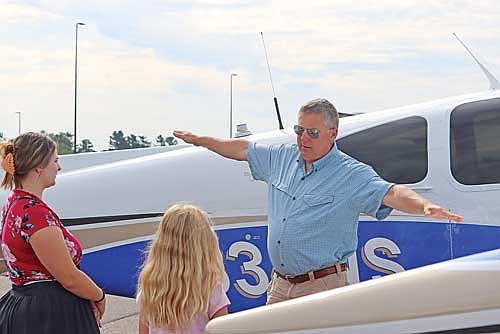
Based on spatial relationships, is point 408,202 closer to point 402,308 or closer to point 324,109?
point 324,109

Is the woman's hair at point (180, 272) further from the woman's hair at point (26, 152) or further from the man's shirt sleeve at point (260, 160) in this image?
the man's shirt sleeve at point (260, 160)

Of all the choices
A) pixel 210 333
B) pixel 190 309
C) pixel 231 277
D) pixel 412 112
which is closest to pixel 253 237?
pixel 231 277

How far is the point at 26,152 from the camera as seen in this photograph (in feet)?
11.4

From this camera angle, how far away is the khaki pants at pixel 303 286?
3.78 metres

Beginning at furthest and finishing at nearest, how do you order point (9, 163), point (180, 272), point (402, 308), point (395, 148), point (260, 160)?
1. point (395, 148)
2. point (260, 160)
3. point (9, 163)
4. point (180, 272)
5. point (402, 308)

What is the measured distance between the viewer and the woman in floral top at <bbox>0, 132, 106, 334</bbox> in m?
3.37

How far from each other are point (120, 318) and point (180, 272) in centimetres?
529

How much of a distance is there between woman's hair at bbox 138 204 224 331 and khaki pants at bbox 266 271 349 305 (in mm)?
769

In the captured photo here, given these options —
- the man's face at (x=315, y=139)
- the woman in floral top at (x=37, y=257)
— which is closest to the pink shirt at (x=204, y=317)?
the woman in floral top at (x=37, y=257)

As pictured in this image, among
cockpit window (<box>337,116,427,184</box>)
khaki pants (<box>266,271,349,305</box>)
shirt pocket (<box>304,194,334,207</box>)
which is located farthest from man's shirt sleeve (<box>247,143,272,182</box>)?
cockpit window (<box>337,116,427,184</box>)

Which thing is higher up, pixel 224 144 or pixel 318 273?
pixel 224 144

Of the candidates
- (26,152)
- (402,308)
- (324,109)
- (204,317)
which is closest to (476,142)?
(324,109)

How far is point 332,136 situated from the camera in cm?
391

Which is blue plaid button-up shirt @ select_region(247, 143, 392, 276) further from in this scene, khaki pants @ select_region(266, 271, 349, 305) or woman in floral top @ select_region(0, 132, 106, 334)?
woman in floral top @ select_region(0, 132, 106, 334)
